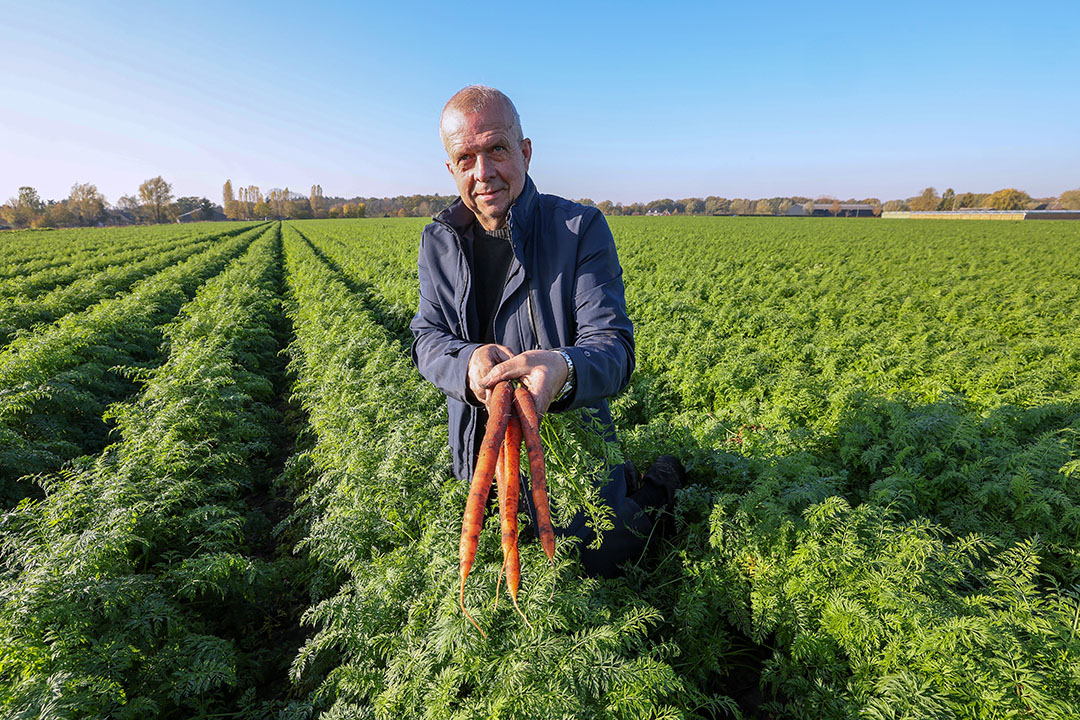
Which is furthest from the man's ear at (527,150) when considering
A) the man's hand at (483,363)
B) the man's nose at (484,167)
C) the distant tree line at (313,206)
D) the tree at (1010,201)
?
the tree at (1010,201)

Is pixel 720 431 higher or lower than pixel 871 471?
higher

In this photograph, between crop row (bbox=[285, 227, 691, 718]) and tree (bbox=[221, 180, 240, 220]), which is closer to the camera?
crop row (bbox=[285, 227, 691, 718])

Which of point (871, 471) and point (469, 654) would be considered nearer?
point (469, 654)

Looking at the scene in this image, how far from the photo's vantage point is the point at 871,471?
169 inches

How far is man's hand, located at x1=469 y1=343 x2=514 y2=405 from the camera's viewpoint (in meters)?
1.87

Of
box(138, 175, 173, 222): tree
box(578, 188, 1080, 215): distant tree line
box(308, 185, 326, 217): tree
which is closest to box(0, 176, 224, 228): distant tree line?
box(138, 175, 173, 222): tree

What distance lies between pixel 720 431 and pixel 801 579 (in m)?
1.82

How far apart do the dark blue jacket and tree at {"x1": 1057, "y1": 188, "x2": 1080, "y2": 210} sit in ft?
470

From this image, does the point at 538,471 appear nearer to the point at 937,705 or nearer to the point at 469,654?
the point at 469,654

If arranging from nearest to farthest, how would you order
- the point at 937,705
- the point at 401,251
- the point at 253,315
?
the point at 937,705 < the point at 253,315 < the point at 401,251

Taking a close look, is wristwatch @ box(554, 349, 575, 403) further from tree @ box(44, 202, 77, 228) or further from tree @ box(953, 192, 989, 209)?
tree @ box(953, 192, 989, 209)

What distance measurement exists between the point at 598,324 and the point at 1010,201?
458 feet

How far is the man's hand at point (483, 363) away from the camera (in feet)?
6.15

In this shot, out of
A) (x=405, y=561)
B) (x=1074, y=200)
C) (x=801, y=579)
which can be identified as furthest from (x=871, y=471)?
(x=1074, y=200)
